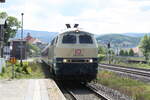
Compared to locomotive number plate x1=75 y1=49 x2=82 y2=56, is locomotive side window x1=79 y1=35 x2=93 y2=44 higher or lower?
higher

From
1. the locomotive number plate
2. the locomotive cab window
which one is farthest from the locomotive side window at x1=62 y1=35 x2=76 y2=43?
the locomotive number plate

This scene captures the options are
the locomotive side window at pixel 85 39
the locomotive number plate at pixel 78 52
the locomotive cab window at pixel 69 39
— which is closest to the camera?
the locomotive number plate at pixel 78 52

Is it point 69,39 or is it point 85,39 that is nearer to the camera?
point 69,39

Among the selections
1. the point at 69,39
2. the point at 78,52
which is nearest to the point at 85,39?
the point at 69,39

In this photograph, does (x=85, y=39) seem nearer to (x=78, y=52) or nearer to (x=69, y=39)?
(x=69, y=39)

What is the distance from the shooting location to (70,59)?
1895cm

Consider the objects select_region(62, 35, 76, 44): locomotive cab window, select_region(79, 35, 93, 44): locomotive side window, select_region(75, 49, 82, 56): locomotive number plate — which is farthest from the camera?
select_region(79, 35, 93, 44): locomotive side window

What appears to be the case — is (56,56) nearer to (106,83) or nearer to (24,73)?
(106,83)

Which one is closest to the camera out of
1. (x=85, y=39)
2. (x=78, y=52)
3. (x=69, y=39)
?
(x=78, y=52)

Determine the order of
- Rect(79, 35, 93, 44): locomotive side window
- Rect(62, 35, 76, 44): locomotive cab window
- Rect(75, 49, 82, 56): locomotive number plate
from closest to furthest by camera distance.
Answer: Rect(75, 49, 82, 56): locomotive number plate, Rect(62, 35, 76, 44): locomotive cab window, Rect(79, 35, 93, 44): locomotive side window

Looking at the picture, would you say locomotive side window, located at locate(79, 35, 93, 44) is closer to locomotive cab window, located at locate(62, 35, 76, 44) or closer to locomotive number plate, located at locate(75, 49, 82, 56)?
locomotive cab window, located at locate(62, 35, 76, 44)

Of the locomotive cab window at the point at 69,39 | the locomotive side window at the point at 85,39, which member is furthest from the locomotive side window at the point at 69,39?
the locomotive side window at the point at 85,39

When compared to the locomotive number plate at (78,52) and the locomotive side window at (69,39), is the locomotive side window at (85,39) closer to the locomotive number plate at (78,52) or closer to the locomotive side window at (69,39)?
the locomotive side window at (69,39)

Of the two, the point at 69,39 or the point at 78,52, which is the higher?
the point at 69,39
